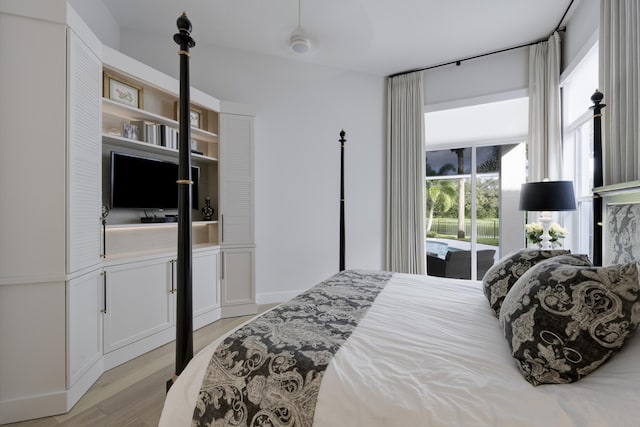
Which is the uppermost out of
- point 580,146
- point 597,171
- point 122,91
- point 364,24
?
point 364,24

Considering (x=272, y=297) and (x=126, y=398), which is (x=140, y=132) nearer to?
(x=126, y=398)

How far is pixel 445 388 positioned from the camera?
84 cm

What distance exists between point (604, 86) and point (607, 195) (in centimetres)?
77

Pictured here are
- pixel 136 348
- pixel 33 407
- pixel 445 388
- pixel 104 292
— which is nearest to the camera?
pixel 445 388

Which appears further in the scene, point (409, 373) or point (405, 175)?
point (405, 175)

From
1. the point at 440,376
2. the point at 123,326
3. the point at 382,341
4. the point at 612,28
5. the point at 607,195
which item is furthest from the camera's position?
the point at 123,326

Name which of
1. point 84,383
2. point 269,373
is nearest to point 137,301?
point 84,383

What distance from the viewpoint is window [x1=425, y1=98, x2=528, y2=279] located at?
164 inches

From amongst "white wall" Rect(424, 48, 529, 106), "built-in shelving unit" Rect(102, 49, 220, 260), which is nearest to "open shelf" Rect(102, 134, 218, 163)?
"built-in shelving unit" Rect(102, 49, 220, 260)

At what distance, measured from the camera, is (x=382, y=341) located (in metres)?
1.13

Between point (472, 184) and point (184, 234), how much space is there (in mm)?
4375

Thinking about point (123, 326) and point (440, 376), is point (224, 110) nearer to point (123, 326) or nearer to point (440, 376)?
point (123, 326)

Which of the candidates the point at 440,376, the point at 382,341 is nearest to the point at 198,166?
the point at 382,341

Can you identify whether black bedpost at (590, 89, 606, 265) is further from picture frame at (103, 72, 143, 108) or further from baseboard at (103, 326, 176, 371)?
picture frame at (103, 72, 143, 108)
